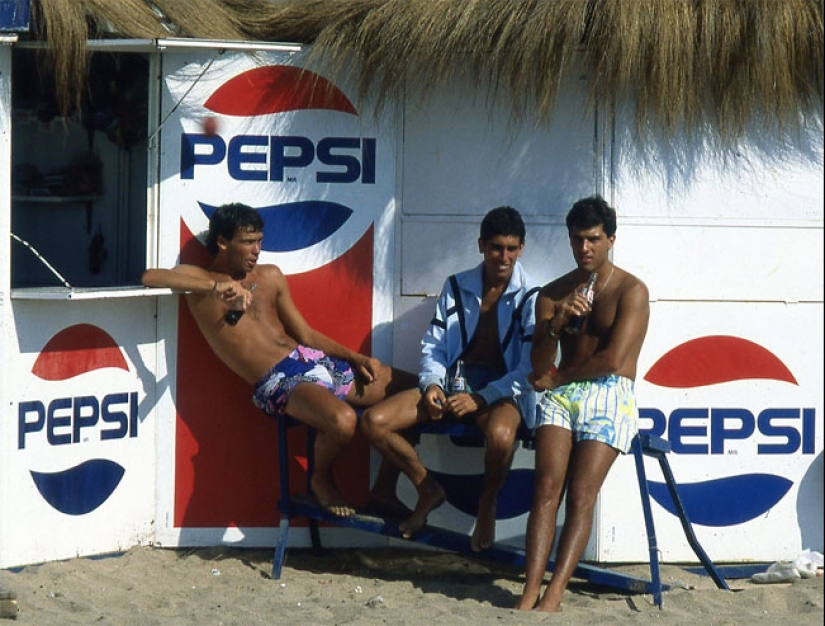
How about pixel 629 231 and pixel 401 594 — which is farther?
pixel 629 231

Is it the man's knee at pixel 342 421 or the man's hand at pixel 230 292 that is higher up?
the man's hand at pixel 230 292

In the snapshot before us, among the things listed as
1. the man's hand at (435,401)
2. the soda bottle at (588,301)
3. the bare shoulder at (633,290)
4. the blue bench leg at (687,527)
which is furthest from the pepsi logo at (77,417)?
the blue bench leg at (687,527)

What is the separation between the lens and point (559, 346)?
5.79 metres

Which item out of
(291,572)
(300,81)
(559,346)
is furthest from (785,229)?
(291,572)

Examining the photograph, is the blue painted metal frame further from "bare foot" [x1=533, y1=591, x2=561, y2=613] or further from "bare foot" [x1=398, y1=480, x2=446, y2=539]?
"bare foot" [x1=533, y1=591, x2=561, y2=613]

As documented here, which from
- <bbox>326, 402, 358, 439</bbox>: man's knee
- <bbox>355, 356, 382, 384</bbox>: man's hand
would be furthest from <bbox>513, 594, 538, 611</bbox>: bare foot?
<bbox>355, 356, 382, 384</bbox>: man's hand

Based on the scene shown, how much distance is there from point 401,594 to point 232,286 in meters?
1.53

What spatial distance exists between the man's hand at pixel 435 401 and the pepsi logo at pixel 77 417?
1400 millimetres

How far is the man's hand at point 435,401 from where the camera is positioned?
5418mm

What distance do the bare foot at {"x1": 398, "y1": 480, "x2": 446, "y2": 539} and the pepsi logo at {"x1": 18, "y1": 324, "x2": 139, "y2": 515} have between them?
4.45 feet

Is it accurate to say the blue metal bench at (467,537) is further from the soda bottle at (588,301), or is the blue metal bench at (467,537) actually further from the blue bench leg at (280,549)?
the soda bottle at (588,301)

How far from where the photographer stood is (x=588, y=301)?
5.23 metres

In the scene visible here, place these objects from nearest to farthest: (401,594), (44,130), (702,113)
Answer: (401,594) < (702,113) < (44,130)

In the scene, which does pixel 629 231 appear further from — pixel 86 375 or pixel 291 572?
pixel 86 375
